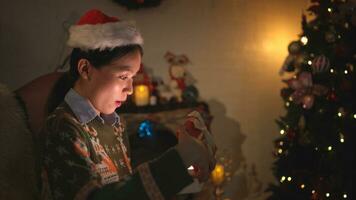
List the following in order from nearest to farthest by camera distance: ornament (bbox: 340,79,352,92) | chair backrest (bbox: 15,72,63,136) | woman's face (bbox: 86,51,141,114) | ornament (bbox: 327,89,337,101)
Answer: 1. woman's face (bbox: 86,51,141,114)
2. chair backrest (bbox: 15,72,63,136)
3. ornament (bbox: 340,79,352,92)
4. ornament (bbox: 327,89,337,101)

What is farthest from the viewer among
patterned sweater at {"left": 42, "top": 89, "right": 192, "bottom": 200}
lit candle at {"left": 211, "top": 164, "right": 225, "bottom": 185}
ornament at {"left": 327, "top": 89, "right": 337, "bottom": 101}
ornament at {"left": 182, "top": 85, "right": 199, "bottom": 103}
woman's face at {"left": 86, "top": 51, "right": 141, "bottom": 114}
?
ornament at {"left": 182, "top": 85, "right": 199, "bottom": 103}

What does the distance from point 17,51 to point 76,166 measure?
239 centimetres

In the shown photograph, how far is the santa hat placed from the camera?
1.39m

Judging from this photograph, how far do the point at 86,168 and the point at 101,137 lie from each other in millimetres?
285

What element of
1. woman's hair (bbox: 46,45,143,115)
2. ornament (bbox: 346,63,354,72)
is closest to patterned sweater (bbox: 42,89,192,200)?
woman's hair (bbox: 46,45,143,115)

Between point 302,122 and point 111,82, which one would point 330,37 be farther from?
point 111,82

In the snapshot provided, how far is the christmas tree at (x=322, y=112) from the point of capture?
10.4ft

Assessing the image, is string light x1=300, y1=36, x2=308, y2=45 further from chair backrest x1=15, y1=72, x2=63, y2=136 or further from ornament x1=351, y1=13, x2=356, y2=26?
chair backrest x1=15, y1=72, x2=63, y2=136

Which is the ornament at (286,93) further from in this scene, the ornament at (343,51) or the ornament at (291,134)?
the ornament at (343,51)

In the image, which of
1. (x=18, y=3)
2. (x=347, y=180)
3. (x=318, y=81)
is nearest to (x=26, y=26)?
(x=18, y=3)

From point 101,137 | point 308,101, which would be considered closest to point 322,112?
point 308,101

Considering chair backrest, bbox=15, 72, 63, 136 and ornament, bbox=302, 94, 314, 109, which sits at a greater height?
chair backrest, bbox=15, 72, 63, 136

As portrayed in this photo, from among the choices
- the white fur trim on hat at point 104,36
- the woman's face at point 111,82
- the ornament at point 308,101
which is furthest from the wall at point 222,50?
the woman's face at point 111,82

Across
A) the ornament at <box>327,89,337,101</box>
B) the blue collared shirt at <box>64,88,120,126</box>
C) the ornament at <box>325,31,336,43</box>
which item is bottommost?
the ornament at <box>327,89,337,101</box>
